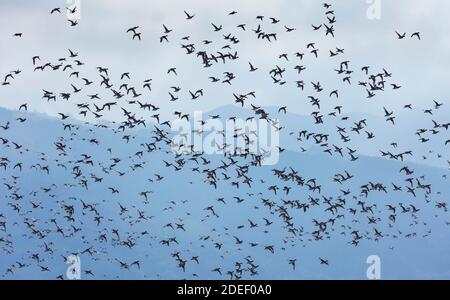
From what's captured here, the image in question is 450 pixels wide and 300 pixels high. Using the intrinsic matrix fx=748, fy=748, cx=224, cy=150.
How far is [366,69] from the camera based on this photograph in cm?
5072
